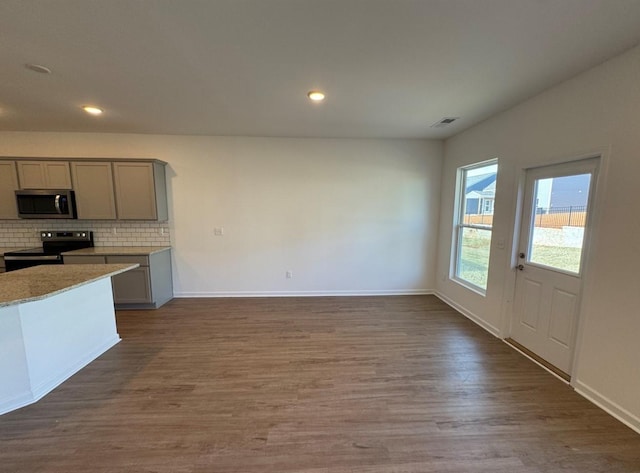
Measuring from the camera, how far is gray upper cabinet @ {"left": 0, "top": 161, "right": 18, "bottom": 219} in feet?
11.9

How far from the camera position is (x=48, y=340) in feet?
7.13

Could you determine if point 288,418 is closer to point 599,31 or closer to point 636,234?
point 636,234

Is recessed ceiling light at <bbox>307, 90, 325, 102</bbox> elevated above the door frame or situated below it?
above

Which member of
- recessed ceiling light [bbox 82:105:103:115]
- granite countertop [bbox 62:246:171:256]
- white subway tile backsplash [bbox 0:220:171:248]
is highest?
recessed ceiling light [bbox 82:105:103:115]

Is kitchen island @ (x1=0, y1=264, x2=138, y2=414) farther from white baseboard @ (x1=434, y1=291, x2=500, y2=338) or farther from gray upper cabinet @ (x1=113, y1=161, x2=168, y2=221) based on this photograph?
white baseboard @ (x1=434, y1=291, x2=500, y2=338)

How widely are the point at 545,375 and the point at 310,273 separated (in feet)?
10.3

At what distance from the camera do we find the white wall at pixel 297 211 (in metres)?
4.17

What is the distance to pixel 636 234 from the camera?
1.80 meters

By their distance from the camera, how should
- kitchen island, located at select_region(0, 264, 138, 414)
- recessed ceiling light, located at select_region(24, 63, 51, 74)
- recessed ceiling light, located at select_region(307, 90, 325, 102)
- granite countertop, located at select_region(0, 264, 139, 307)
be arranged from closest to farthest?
granite countertop, located at select_region(0, 264, 139, 307) < kitchen island, located at select_region(0, 264, 138, 414) < recessed ceiling light, located at select_region(24, 63, 51, 74) < recessed ceiling light, located at select_region(307, 90, 325, 102)

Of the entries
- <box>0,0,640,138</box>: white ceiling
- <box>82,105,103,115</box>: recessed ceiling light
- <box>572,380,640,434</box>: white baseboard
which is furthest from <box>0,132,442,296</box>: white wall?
<box>572,380,640,434</box>: white baseboard

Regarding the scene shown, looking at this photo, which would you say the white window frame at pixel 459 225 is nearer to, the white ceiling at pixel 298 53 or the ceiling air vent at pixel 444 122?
the ceiling air vent at pixel 444 122

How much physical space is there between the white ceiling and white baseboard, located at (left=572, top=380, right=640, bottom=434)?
254 centimetres

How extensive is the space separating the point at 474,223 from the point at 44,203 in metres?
6.10

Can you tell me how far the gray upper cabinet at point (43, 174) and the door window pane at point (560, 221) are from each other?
595 centimetres
